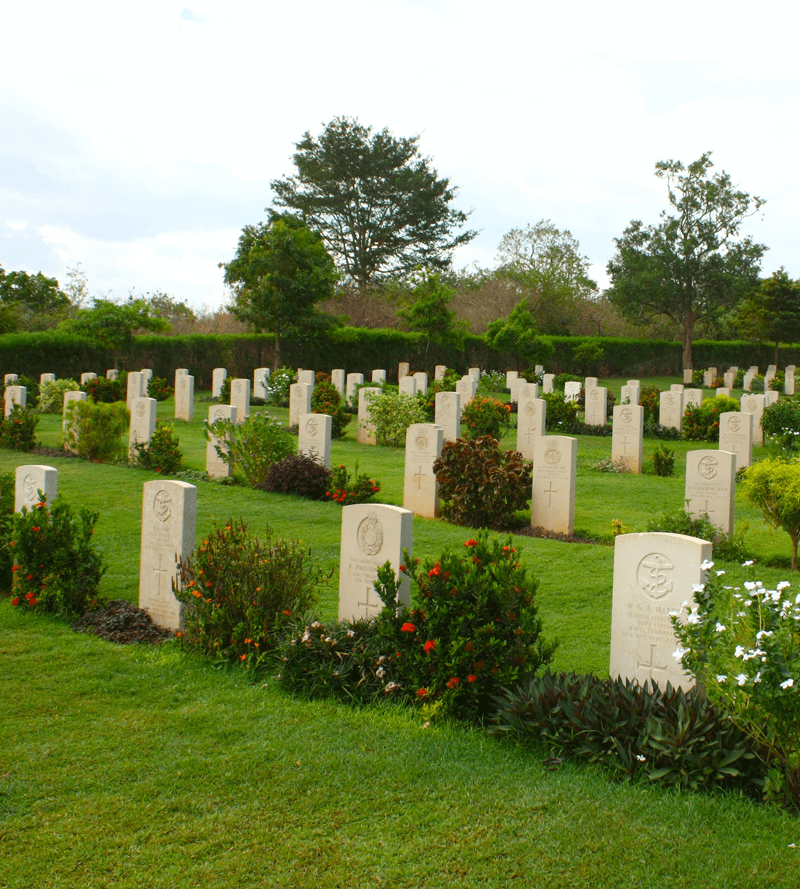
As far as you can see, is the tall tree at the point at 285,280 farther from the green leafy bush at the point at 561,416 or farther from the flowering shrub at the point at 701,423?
the flowering shrub at the point at 701,423

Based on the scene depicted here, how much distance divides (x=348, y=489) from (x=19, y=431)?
27.9 feet

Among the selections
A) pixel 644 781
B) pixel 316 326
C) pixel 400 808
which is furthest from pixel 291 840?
pixel 316 326

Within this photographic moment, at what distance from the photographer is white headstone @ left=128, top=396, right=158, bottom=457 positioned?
14711 millimetres

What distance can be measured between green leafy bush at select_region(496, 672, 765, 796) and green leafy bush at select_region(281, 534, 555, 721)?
0.24m

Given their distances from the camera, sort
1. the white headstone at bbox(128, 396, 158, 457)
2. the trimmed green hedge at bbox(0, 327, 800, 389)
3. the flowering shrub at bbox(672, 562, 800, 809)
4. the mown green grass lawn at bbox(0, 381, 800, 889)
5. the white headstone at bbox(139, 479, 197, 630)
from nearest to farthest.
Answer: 1. the mown green grass lawn at bbox(0, 381, 800, 889)
2. the flowering shrub at bbox(672, 562, 800, 809)
3. the white headstone at bbox(139, 479, 197, 630)
4. the white headstone at bbox(128, 396, 158, 457)
5. the trimmed green hedge at bbox(0, 327, 800, 389)

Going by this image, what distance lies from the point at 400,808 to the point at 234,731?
127 centimetres

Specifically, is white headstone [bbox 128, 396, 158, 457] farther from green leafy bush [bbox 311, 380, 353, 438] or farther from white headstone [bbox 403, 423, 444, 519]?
green leafy bush [bbox 311, 380, 353, 438]

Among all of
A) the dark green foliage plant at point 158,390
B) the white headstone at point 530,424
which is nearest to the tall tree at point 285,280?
the dark green foliage plant at point 158,390

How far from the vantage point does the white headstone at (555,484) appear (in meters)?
10.5

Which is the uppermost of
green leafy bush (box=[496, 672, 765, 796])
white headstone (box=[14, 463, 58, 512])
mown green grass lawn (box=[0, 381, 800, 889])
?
white headstone (box=[14, 463, 58, 512])

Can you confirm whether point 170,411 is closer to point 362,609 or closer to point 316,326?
point 316,326

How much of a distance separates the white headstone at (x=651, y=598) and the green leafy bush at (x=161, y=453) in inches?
401

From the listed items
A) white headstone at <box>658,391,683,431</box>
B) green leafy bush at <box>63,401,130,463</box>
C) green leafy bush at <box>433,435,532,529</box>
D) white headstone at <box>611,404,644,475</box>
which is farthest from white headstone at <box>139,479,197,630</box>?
white headstone at <box>658,391,683,431</box>

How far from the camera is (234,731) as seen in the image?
15.0 feet
